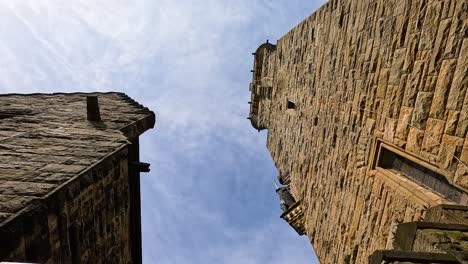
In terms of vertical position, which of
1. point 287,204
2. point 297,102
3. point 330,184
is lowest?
point 287,204

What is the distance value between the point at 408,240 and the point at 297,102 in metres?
6.71

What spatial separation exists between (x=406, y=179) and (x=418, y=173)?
0.19 meters

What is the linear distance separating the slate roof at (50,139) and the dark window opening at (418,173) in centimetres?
339

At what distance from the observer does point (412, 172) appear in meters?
4.55

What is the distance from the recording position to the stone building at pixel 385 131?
334 centimetres

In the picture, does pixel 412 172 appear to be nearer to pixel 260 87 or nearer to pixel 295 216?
pixel 295 216

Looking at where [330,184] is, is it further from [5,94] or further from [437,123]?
[5,94]

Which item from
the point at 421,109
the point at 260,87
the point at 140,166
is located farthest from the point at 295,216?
the point at 260,87

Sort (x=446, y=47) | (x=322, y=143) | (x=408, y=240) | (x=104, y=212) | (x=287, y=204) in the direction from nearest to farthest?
1. (x=408, y=240)
2. (x=446, y=47)
3. (x=104, y=212)
4. (x=322, y=143)
5. (x=287, y=204)

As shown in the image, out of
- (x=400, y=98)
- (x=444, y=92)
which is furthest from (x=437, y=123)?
(x=400, y=98)

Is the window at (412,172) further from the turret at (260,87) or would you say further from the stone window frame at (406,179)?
the turret at (260,87)

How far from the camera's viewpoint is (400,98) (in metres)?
4.36

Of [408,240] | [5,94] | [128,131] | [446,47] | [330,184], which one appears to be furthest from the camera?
[5,94]

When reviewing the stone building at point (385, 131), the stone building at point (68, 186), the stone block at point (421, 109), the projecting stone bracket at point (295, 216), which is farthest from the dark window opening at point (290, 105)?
the stone block at point (421, 109)
